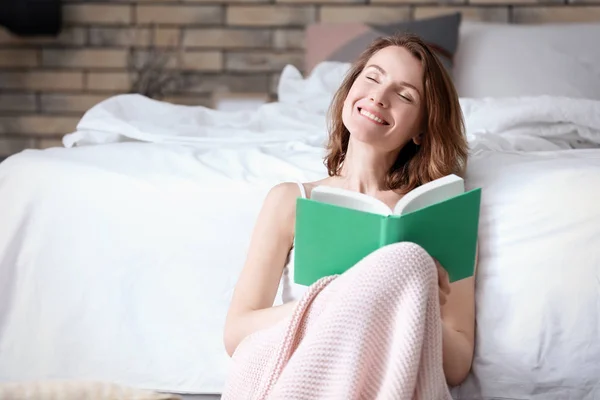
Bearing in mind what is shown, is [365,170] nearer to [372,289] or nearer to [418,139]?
[418,139]

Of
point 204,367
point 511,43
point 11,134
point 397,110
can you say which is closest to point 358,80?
point 397,110

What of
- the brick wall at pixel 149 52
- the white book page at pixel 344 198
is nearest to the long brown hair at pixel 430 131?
the white book page at pixel 344 198

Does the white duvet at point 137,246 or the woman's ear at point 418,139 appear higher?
the woman's ear at point 418,139

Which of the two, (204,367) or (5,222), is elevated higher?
(5,222)

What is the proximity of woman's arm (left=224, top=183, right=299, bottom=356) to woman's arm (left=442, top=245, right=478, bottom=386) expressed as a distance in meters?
0.30

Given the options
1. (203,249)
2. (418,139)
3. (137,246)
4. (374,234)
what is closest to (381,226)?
(374,234)

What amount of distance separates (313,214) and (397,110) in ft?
1.17

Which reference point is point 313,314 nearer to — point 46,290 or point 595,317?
point 595,317

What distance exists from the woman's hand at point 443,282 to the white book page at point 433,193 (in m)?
0.10

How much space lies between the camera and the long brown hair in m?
1.56

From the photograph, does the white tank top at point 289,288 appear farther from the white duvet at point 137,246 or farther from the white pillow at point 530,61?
the white pillow at point 530,61

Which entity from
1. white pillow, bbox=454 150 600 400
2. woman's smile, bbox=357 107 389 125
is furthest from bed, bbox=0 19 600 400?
woman's smile, bbox=357 107 389 125

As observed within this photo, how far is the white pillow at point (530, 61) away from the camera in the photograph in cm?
265

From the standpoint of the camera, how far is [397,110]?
153 centimetres
